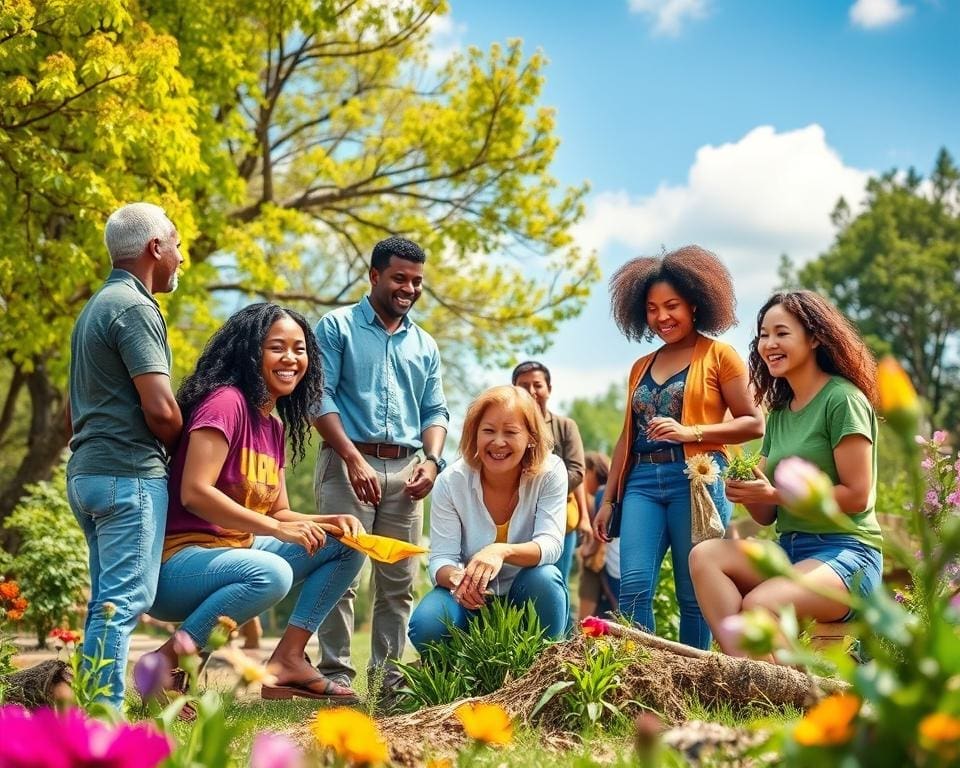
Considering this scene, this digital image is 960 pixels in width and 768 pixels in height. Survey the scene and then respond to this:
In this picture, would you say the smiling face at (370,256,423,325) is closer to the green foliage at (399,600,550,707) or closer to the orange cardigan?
the orange cardigan

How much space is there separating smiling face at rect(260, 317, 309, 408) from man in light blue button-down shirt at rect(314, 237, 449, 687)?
2.12 feet

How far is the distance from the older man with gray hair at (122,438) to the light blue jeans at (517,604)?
3.43ft

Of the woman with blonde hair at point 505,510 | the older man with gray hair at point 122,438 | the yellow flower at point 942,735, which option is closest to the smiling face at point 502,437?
the woman with blonde hair at point 505,510

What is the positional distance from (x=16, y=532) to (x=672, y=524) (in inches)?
360

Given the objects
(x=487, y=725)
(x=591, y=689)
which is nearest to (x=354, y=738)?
(x=487, y=725)

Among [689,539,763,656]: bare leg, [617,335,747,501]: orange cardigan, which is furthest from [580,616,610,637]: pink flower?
[617,335,747,501]: orange cardigan

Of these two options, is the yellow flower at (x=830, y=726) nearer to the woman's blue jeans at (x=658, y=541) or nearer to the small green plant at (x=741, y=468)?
the small green plant at (x=741, y=468)

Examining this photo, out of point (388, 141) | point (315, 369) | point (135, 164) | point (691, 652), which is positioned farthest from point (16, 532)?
point (691, 652)

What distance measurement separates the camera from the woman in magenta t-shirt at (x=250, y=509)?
4.07 metres

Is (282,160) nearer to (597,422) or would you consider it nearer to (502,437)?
(502,437)

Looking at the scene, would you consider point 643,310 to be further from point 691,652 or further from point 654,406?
point 691,652

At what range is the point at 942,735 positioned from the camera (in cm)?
122

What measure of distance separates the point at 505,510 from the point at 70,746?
3225 mm

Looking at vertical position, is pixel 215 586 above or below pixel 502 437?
below
